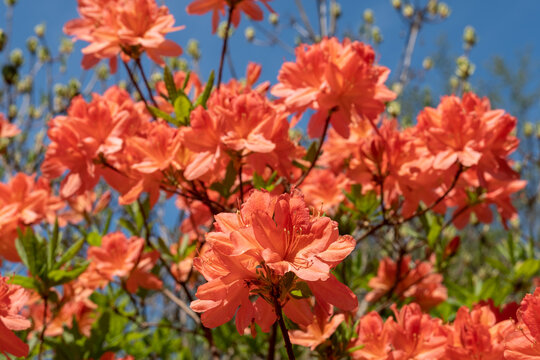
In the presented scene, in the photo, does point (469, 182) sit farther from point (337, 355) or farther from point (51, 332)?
point (51, 332)

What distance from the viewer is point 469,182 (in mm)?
1972

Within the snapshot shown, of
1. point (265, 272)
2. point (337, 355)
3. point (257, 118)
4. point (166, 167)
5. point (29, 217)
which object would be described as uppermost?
point (257, 118)

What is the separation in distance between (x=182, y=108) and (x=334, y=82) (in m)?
0.49

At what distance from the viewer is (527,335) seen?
3.03 ft

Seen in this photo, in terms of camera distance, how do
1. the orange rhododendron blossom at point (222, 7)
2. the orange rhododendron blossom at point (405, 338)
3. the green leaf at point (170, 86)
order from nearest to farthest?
the orange rhododendron blossom at point (405, 338) → the green leaf at point (170, 86) → the orange rhododendron blossom at point (222, 7)

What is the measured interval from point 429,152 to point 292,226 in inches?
39.5

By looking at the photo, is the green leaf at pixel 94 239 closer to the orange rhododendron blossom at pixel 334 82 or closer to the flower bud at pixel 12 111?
the orange rhododendron blossom at pixel 334 82

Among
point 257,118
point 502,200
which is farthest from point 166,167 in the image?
point 502,200

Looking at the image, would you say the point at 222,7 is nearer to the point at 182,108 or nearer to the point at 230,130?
the point at 182,108

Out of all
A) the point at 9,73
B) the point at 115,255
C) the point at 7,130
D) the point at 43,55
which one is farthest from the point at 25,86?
the point at 115,255

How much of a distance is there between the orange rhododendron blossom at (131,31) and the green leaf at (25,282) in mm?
783

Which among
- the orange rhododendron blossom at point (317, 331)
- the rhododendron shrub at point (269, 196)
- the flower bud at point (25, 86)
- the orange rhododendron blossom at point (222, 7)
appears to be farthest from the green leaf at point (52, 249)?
the flower bud at point (25, 86)

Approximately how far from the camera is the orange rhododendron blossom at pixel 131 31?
1821 millimetres

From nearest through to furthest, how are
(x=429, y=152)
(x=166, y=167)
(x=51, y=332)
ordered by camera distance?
(x=166, y=167), (x=429, y=152), (x=51, y=332)
